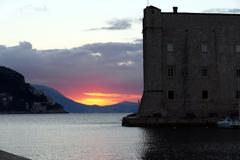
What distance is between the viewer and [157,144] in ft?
151

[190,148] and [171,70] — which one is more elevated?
[171,70]

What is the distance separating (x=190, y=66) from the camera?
7081 centimetres

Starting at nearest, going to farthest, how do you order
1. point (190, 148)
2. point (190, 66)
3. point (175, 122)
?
point (190, 148), point (175, 122), point (190, 66)

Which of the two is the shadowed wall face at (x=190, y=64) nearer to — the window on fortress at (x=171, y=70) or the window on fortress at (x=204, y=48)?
the window on fortress at (x=171, y=70)

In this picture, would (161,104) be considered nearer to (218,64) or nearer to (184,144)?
(218,64)

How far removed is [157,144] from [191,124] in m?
22.8

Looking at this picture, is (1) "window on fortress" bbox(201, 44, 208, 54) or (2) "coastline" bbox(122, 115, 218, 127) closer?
(2) "coastline" bbox(122, 115, 218, 127)

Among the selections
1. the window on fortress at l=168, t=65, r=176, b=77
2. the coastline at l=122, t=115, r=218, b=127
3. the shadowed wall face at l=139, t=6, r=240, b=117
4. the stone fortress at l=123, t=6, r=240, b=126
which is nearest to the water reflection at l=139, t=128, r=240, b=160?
the coastline at l=122, t=115, r=218, b=127

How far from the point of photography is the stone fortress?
69438 mm

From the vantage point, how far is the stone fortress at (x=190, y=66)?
6944cm

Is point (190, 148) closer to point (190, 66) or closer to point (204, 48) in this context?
point (190, 66)

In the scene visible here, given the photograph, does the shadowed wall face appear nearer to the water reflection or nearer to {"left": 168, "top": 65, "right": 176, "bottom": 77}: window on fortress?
{"left": 168, "top": 65, "right": 176, "bottom": 77}: window on fortress

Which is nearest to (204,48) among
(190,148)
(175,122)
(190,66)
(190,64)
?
(190,64)

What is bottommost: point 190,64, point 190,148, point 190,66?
point 190,148
